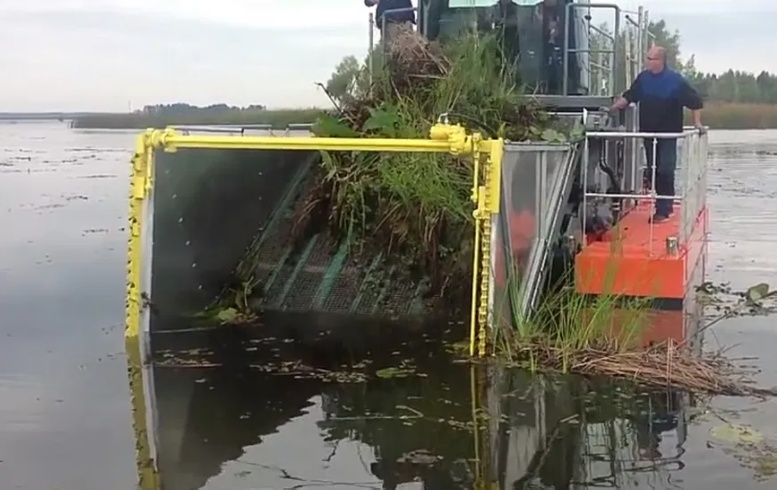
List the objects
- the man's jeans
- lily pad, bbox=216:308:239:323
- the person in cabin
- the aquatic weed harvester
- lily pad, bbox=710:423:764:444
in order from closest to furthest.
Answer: lily pad, bbox=710:423:764:444 → the aquatic weed harvester → lily pad, bbox=216:308:239:323 → the man's jeans → the person in cabin

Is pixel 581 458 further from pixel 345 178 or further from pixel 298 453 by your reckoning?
pixel 345 178

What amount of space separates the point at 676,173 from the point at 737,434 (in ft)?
16.2

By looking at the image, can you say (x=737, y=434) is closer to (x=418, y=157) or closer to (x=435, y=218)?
(x=435, y=218)

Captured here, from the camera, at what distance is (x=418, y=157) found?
9047 mm

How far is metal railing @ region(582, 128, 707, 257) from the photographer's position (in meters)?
8.73

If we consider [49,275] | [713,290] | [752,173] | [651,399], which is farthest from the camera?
[752,173]

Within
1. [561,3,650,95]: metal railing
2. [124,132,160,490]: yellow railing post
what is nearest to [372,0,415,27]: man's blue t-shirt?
[561,3,650,95]: metal railing

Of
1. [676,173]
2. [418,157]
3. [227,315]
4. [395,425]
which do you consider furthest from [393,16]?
[395,425]

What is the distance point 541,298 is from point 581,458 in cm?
307

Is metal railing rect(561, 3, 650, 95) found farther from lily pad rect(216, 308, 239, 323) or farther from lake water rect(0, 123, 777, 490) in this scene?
lily pad rect(216, 308, 239, 323)

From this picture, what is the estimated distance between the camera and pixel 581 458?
5.50m

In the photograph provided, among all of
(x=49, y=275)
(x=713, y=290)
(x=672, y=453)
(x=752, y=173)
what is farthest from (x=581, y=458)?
(x=752, y=173)

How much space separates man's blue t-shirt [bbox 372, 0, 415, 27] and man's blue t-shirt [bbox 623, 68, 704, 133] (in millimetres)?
2456

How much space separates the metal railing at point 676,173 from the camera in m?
8.73
